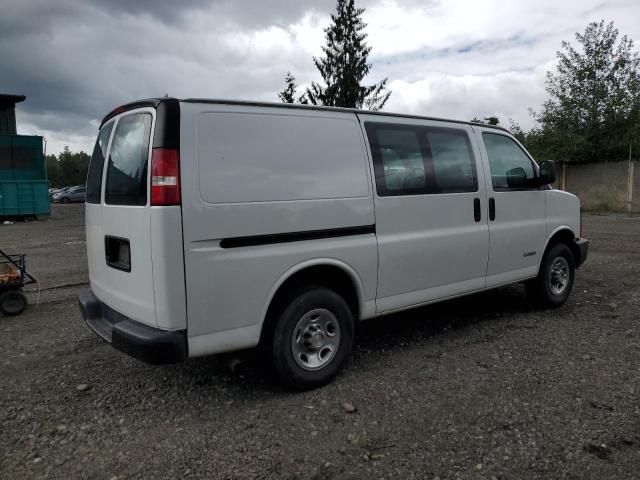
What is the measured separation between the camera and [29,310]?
19.6 ft

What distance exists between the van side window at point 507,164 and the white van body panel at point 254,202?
1756mm

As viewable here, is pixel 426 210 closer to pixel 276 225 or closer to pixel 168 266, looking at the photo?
pixel 276 225

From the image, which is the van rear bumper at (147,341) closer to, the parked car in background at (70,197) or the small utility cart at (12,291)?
the small utility cart at (12,291)

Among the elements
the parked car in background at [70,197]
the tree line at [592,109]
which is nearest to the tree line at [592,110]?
the tree line at [592,109]

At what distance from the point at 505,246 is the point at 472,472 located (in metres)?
2.78

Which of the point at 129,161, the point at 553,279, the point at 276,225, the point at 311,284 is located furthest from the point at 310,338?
the point at 553,279

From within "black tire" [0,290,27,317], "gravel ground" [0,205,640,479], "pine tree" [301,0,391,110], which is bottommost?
"gravel ground" [0,205,640,479]

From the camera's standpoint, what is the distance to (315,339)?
11.8 feet

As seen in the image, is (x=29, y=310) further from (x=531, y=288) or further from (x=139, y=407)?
(x=531, y=288)

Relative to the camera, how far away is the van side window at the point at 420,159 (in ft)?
13.0

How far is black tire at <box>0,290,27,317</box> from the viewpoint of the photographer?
18.4 feet

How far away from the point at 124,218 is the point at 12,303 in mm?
3369

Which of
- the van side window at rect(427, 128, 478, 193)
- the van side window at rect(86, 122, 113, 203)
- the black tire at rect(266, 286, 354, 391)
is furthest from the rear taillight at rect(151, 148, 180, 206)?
the van side window at rect(427, 128, 478, 193)

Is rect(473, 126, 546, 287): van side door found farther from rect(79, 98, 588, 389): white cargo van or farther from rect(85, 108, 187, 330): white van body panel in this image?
rect(85, 108, 187, 330): white van body panel
